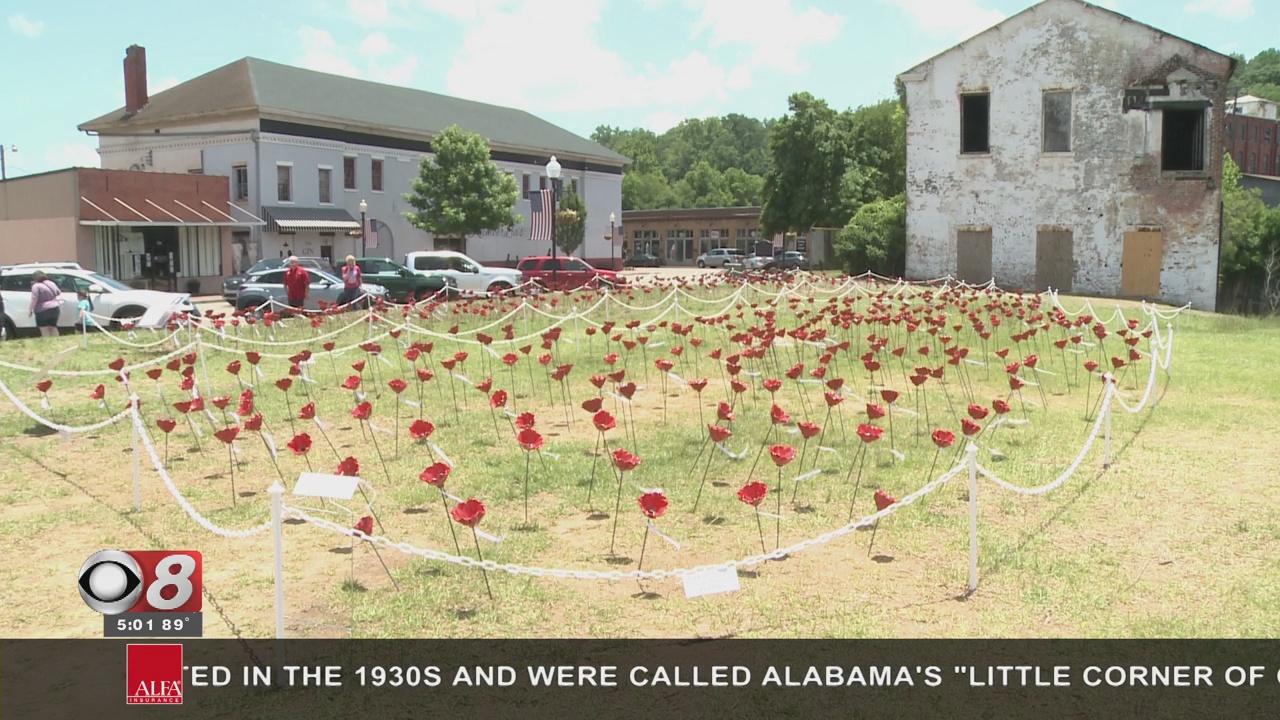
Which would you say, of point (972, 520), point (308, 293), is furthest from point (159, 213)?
point (972, 520)

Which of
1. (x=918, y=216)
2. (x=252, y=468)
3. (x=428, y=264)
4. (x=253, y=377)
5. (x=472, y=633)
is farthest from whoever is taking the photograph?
(x=918, y=216)

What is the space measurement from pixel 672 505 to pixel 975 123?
32.1 meters

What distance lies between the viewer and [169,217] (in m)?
39.0

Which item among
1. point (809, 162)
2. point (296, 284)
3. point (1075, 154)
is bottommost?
point (296, 284)

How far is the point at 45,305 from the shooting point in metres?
19.0

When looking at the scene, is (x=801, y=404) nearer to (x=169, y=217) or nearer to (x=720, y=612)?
(x=720, y=612)

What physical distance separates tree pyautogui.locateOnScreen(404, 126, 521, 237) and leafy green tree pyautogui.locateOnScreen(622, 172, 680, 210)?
217 ft

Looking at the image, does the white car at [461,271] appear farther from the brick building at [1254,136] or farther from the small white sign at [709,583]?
the brick building at [1254,136]

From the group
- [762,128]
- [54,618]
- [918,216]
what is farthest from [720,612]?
[762,128]

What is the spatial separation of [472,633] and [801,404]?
6.82 m

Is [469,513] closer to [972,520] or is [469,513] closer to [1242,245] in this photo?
[972,520]

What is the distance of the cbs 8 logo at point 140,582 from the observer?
15.9 feet
